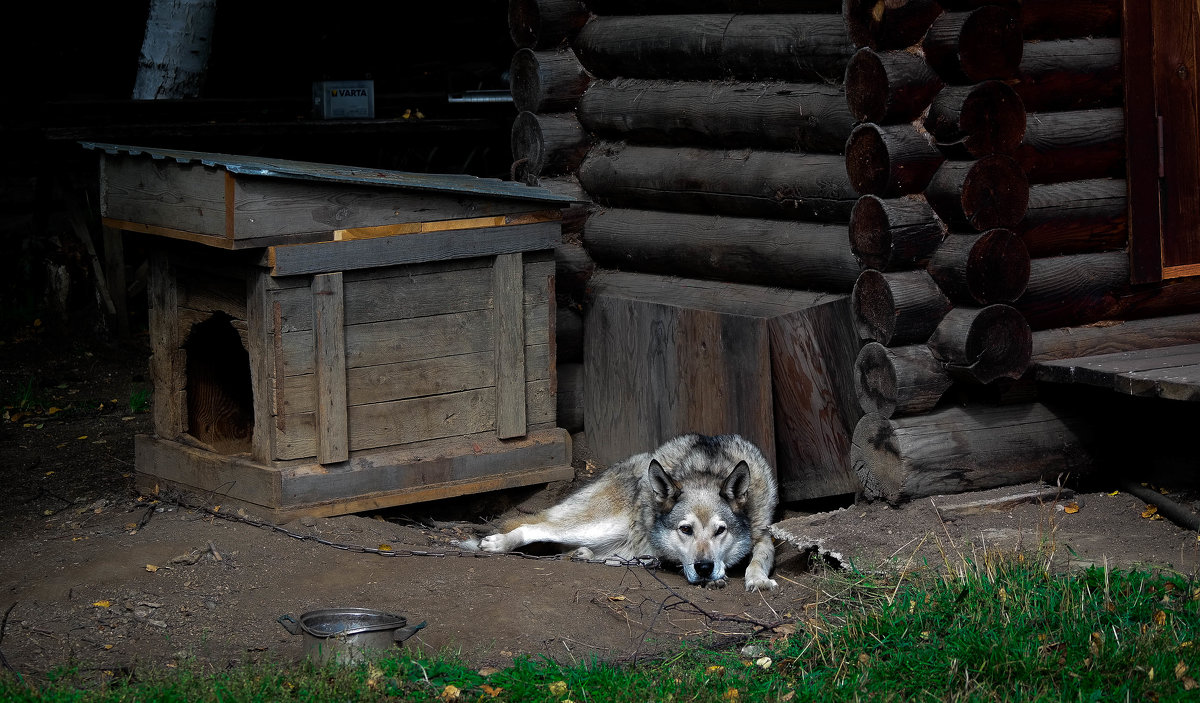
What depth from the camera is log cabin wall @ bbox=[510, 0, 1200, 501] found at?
18.6 ft

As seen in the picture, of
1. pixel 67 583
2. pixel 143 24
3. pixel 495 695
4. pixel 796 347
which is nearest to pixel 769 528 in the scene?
pixel 796 347

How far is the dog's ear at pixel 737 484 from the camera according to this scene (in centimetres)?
619

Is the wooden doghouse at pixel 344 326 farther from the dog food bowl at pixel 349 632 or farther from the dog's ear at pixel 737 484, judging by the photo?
the dog food bowl at pixel 349 632

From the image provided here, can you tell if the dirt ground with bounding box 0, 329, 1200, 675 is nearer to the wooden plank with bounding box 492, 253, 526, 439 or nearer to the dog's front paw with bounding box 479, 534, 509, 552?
the dog's front paw with bounding box 479, 534, 509, 552

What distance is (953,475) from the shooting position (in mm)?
6039

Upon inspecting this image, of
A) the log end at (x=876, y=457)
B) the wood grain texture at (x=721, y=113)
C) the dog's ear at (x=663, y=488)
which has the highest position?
the wood grain texture at (x=721, y=113)

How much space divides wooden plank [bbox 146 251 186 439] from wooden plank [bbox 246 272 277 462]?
0.82 metres

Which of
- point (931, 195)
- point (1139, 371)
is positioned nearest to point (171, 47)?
point (931, 195)

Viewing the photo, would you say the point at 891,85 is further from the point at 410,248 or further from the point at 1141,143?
the point at 410,248

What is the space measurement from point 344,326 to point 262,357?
1.45ft

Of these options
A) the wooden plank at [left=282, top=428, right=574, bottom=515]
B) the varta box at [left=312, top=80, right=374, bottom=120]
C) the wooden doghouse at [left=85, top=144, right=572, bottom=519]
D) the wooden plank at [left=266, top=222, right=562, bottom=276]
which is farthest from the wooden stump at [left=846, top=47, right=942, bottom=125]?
the varta box at [left=312, top=80, right=374, bottom=120]

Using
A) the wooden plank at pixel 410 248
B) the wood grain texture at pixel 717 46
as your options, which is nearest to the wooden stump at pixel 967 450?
the wood grain texture at pixel 717 46

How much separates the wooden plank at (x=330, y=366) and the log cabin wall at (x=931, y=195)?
2.15m

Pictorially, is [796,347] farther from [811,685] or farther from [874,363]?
[811,685]
